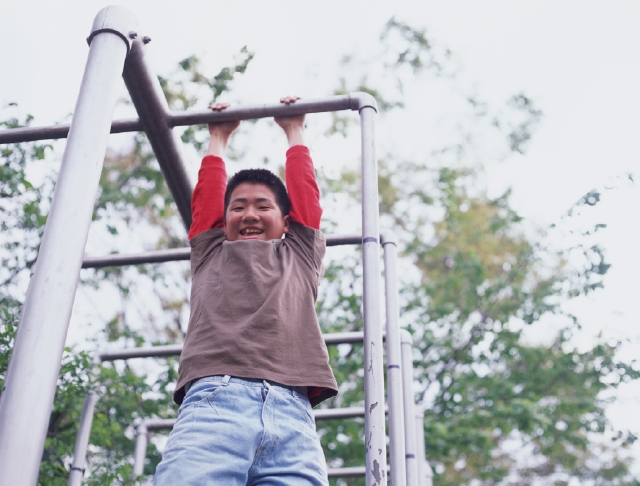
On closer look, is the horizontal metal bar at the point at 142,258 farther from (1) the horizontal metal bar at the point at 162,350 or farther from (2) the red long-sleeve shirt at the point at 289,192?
(1) the horizontal metal bar at the point at 162,350

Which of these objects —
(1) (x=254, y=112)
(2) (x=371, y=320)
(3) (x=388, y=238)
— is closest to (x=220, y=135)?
(1) (x=254, y=112)

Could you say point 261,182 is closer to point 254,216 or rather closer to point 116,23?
point 254,216

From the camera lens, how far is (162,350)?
292cm

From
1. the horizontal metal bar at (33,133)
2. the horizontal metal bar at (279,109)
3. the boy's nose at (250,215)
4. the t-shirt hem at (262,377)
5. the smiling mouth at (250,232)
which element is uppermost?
the horizontal metal bar at (33,133)

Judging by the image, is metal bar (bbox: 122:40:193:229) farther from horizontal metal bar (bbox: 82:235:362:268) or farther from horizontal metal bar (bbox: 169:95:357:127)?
horizontal metal bar (bbox: 82:235:362:268)

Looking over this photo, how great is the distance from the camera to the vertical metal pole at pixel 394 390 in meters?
1.90

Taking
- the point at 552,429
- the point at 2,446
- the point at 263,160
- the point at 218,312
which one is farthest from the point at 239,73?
the point at 552,429

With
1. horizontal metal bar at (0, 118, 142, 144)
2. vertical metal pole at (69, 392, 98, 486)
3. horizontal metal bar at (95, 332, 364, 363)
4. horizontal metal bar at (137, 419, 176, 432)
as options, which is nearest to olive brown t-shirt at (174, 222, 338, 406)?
horizontal metal bar at (0, 118, 142, 144)

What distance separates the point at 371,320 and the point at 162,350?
1644mm

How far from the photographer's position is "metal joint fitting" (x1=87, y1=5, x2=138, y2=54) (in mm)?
1392

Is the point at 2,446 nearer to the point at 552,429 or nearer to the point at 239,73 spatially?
the point at 239,73

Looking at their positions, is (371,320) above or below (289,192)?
below

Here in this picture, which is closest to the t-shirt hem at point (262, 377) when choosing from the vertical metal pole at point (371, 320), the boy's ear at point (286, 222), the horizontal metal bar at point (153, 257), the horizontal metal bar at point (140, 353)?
the vertical metal pole at point (371, 320)

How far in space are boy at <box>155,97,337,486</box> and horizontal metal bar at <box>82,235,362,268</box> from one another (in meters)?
0.37
